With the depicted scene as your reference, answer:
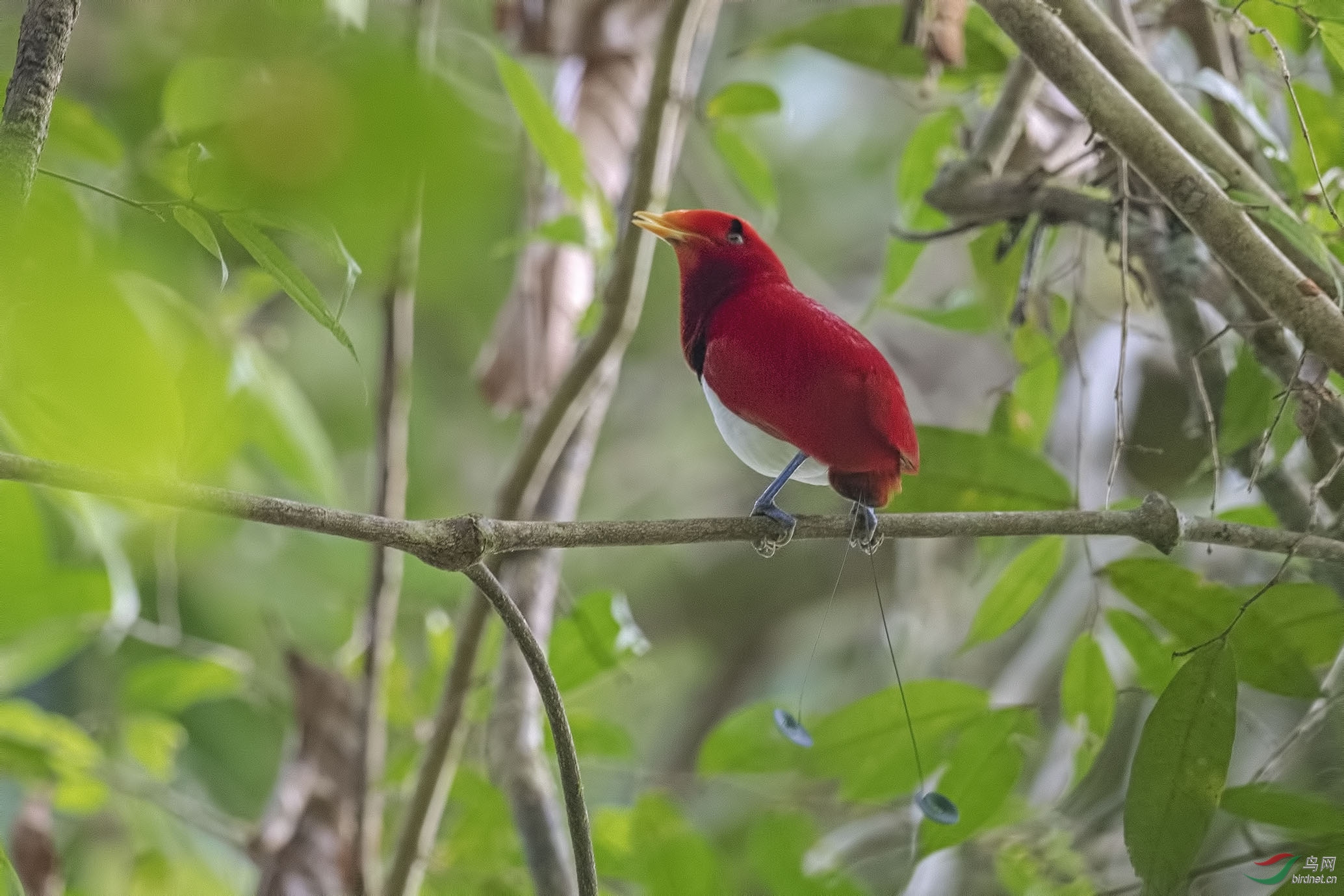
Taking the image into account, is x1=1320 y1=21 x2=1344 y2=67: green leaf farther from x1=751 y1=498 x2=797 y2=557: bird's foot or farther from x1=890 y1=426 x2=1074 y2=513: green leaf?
x1=751 y1=498 x2=797 y2=557: bird's foot

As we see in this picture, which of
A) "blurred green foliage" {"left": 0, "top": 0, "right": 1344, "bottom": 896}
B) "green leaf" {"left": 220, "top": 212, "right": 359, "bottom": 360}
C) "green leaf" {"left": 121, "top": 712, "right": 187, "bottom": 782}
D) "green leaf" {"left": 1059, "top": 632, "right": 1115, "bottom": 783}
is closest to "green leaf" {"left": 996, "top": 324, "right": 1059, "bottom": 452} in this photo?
"blurred green foliage" {"left": 0, "top": 0, "right": 1344, "bottom": 896}

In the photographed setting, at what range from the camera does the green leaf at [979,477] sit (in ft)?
2.58

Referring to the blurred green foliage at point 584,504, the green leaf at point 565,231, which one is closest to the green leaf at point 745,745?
the blurred green foliage at point 584,504

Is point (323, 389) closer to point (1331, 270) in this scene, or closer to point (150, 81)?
point (1331, 270)

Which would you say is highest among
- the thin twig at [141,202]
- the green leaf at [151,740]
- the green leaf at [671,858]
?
the thin twig at [141,202]

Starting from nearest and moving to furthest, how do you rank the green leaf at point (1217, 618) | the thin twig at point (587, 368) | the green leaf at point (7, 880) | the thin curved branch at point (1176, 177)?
the green leaf at point (7, 880)
the thin curved branch at point (1176, 177)
the green leaf at point (1217, 618)
the thin twig at point (587, 368)

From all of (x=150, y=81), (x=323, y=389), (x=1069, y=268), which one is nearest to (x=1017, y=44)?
(x=1069, y=268)

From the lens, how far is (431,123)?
0.57 ft

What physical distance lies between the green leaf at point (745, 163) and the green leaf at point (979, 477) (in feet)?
1.22

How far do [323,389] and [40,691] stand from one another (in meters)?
0.68

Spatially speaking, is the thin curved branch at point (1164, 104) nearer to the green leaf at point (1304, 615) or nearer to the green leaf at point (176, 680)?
the green leaf at point (1304, 615)

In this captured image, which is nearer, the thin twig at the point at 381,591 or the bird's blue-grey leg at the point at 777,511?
the bird's blue-grey leg at the point at 777,511

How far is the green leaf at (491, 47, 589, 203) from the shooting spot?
0.83 m

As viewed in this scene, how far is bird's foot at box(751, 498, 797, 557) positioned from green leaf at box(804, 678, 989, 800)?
0.82ft
